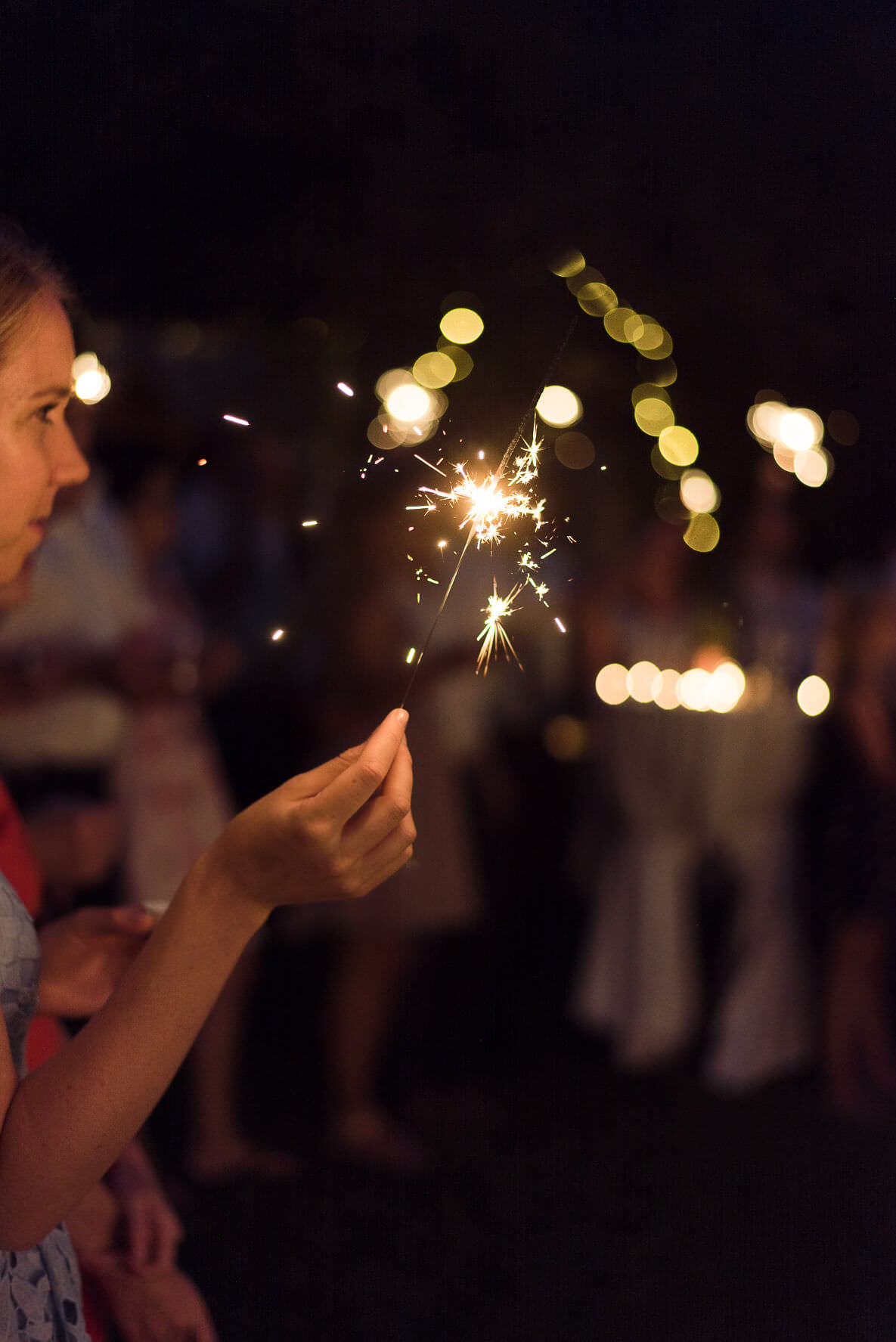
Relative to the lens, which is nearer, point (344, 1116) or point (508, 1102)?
point (344, 1116)

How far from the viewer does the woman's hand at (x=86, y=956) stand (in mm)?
1173

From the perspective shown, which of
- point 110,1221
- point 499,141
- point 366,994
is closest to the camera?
point 110,1221

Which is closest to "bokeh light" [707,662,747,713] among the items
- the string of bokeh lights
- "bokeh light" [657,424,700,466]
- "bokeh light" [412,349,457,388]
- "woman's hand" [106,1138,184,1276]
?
"bokeh light" [657,424,700,466]

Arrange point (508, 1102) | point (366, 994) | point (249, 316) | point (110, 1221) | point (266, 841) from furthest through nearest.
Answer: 1. point (249, 316)
2. point (508, 1102)
3. point (366, 994)
4. point (110, 1221)
5. point (266, 841)

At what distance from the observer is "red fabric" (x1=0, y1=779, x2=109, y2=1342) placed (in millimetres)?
1181

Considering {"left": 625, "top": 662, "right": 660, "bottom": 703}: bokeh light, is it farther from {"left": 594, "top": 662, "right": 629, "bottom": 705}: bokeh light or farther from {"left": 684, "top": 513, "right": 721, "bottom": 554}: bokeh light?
{"left": 684, "top": 513, "right": 721, "bottom": 554}: bokeh light

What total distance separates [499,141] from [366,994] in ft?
9.56

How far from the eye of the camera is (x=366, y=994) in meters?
3.36

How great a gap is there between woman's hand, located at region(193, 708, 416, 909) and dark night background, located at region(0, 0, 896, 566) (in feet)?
8.53

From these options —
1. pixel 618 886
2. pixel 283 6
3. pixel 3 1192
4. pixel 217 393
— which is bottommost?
pixel 618 886

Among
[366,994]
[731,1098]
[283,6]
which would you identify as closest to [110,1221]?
[366,994]

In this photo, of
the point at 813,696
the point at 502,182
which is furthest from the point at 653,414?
the point at 813,696

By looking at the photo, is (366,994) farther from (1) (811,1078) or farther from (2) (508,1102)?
(1) (811,1078)

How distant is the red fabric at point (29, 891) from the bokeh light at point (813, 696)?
274 cm
